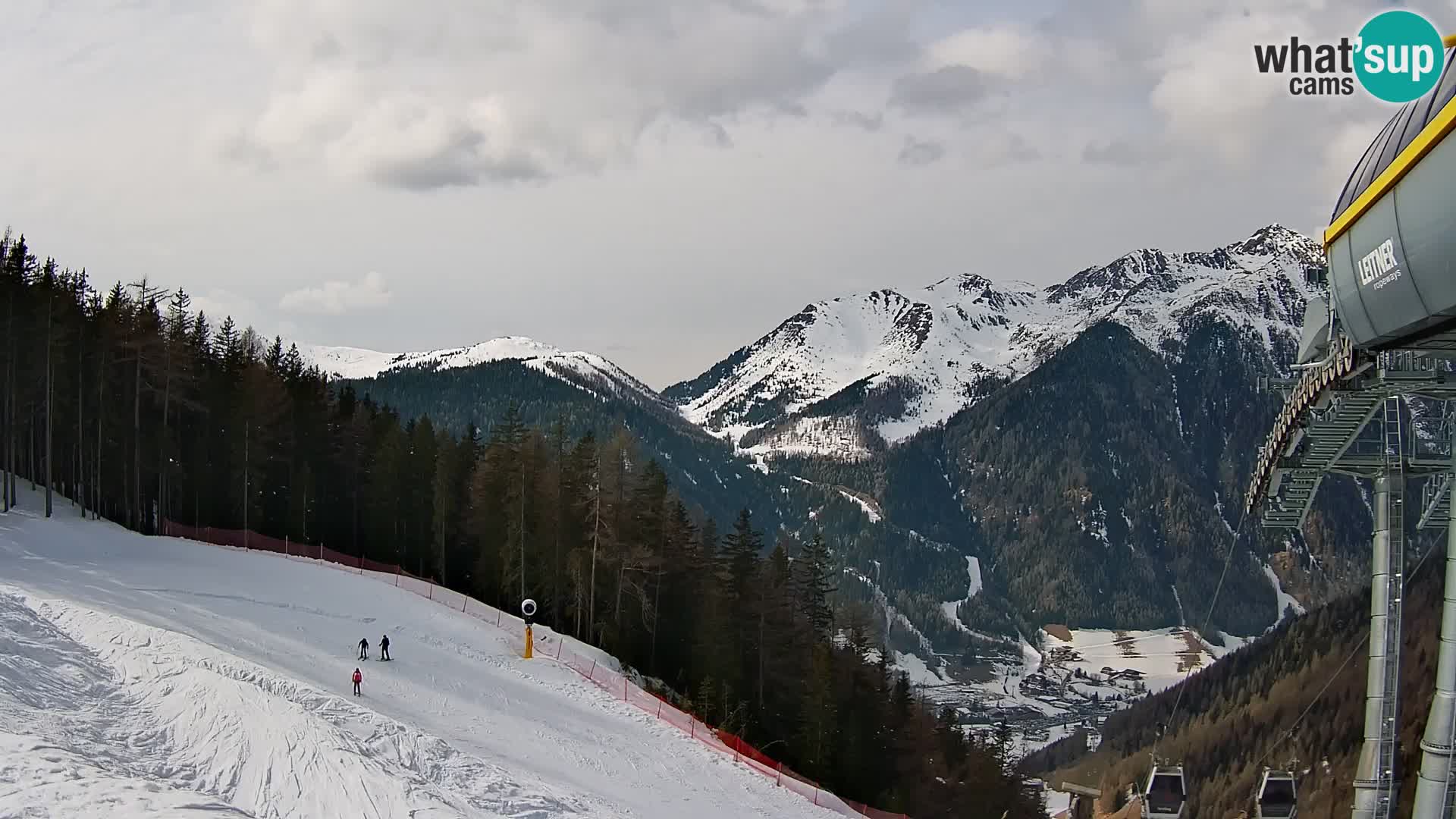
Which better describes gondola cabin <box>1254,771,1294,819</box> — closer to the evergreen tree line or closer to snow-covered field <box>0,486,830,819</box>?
snow-covered field <box>0,486,830,819</box>

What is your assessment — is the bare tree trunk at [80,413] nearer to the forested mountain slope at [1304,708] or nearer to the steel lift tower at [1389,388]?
the steel lift tower at [1389,388]

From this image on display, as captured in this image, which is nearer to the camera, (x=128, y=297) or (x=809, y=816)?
(x=809, y=816)

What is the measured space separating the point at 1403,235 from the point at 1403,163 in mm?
833

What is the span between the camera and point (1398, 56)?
1520 centimetres

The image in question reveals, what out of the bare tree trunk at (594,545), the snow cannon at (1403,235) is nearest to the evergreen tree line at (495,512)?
the bare tree trunk at (594,545)

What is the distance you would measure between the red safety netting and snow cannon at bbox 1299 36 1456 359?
21.7 metres

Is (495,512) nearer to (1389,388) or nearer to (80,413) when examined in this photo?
(80,413)

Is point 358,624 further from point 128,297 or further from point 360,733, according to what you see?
point 128,297

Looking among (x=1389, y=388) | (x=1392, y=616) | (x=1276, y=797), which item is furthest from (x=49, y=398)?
(x=1389, y=388)

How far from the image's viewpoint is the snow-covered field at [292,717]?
844 inches

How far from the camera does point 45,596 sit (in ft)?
109

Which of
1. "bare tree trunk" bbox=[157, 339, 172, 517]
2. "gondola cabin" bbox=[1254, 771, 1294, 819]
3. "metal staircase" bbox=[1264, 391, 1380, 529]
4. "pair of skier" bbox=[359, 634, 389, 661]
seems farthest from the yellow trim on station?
"bare tree trunk" bbox=[157, 339, 172, 517]

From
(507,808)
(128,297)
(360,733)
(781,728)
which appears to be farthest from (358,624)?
(128,297)

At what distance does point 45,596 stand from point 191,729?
491 inches
